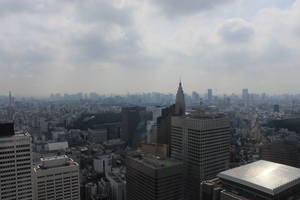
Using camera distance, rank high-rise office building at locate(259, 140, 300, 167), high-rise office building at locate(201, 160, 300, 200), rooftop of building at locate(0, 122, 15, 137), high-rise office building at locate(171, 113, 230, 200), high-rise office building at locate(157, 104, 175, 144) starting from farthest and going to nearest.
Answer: high-rise office building at locate(157, 104, 175, 144), high-rise office building at locate(259, 140, 300, 167), high-rise office building at locate(171, 113, 230, 200), rooftop of building at locate(0, 122, 15, 137), high-rise office building at locate(201, 160, 300, 200)

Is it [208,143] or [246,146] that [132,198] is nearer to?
[208,143]

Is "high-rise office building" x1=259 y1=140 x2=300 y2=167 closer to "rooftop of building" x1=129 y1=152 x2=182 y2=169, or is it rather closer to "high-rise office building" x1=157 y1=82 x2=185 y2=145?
"high-rise office building" x1=157 y1=82 x2=185 y2=145

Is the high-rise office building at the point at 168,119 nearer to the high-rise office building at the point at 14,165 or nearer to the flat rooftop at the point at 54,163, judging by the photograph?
the flat rooftop at the point at 54,163

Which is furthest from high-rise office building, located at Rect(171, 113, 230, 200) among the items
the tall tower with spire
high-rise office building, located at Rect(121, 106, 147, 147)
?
high-rise office building, located at Rect(121, 106, 147, 147)

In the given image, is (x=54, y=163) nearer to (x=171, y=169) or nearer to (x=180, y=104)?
(x=171, y=169)

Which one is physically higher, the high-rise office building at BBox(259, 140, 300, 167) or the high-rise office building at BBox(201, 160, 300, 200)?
the high-rise office building at BBox(201, 160, 300, 200)
